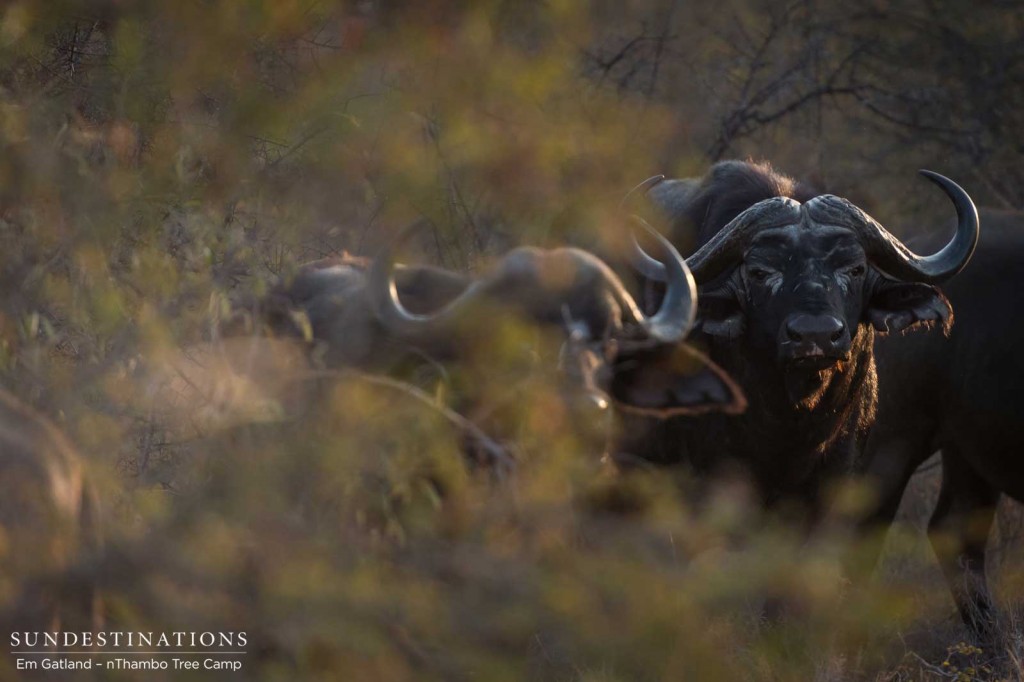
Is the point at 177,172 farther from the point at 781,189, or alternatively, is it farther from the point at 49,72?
the point at 781,189

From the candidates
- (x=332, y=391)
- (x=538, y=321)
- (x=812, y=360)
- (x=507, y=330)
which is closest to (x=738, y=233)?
(x=812, y=360)

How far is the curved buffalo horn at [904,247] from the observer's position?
5.50 meters

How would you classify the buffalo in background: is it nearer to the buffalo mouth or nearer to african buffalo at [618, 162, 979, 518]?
the buffalo mouth

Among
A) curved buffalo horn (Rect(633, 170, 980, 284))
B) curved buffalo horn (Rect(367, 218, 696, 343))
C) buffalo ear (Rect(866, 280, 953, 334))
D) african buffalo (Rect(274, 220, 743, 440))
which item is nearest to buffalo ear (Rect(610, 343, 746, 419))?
african buffalo (Rect(274, 220, 743, 440))

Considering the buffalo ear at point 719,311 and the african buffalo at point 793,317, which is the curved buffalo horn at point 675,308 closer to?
the african buffalo at point 793,317

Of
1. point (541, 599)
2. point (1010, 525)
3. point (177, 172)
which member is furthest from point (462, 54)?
point (1010, 525)

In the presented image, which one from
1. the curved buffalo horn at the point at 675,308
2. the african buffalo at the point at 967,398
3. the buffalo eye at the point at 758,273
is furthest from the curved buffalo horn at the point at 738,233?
the african buffalo at the point at 967,398

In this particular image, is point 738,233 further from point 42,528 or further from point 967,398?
point 42,528

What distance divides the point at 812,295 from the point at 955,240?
1.04m

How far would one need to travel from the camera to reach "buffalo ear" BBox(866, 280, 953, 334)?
5484 millimetres

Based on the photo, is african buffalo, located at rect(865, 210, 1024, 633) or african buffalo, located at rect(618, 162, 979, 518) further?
african buffalo, located at rect(865, 210, 1024, 633)

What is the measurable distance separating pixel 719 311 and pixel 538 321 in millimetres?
1647

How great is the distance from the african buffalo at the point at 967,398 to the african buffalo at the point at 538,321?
6.38ft

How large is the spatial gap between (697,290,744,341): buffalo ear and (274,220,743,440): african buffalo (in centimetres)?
37
